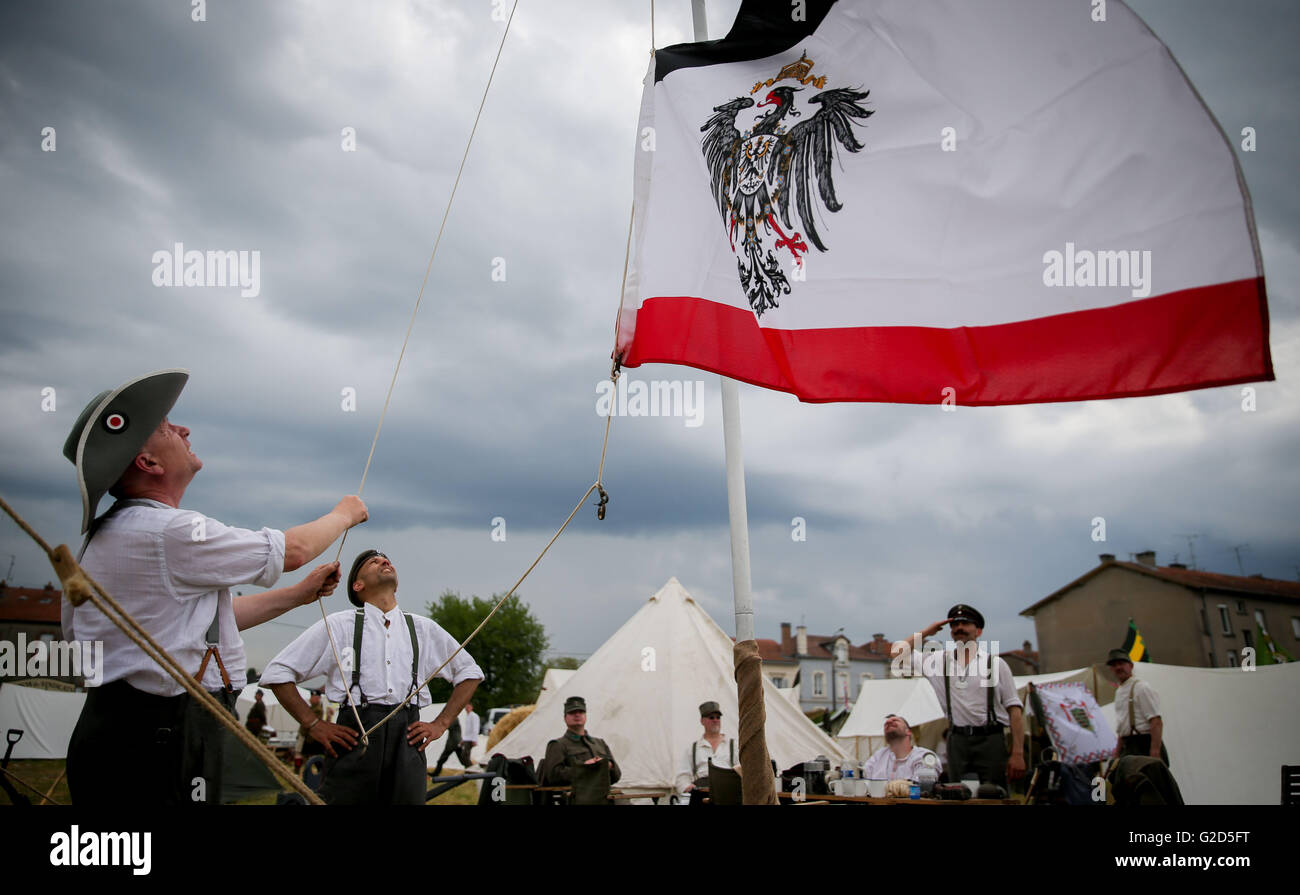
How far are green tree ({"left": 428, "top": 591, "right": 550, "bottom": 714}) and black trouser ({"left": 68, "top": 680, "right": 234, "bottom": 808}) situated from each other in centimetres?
5264

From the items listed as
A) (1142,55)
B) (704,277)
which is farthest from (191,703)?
(1142,55)

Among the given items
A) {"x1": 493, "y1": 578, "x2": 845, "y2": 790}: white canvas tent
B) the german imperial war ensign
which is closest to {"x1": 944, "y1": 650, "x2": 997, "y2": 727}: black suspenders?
the german imperial war ensign

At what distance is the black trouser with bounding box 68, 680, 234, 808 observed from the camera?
2.03 m

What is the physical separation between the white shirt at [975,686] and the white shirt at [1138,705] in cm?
205

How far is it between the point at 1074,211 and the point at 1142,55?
2.24 ft

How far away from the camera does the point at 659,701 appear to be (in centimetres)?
955

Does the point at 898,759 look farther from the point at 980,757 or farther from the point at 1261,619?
the point at 1261,619

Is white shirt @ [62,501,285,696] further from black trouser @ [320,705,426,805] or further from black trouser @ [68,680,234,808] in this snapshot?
black trouser @ [320,705,426,805]

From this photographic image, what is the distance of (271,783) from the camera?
10.6 m

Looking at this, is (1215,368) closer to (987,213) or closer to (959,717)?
(987,213)

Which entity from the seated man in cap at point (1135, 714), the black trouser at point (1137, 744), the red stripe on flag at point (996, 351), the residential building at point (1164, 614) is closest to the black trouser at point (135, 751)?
the red stripe on flag at point (996, 351)

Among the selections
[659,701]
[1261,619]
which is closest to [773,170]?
[659,701]

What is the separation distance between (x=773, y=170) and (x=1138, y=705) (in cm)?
632

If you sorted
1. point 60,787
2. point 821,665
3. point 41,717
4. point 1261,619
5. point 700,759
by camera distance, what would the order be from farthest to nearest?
point 821,665 → point 1261,619 → point 41,717 → point 60,787 → point 700,759
